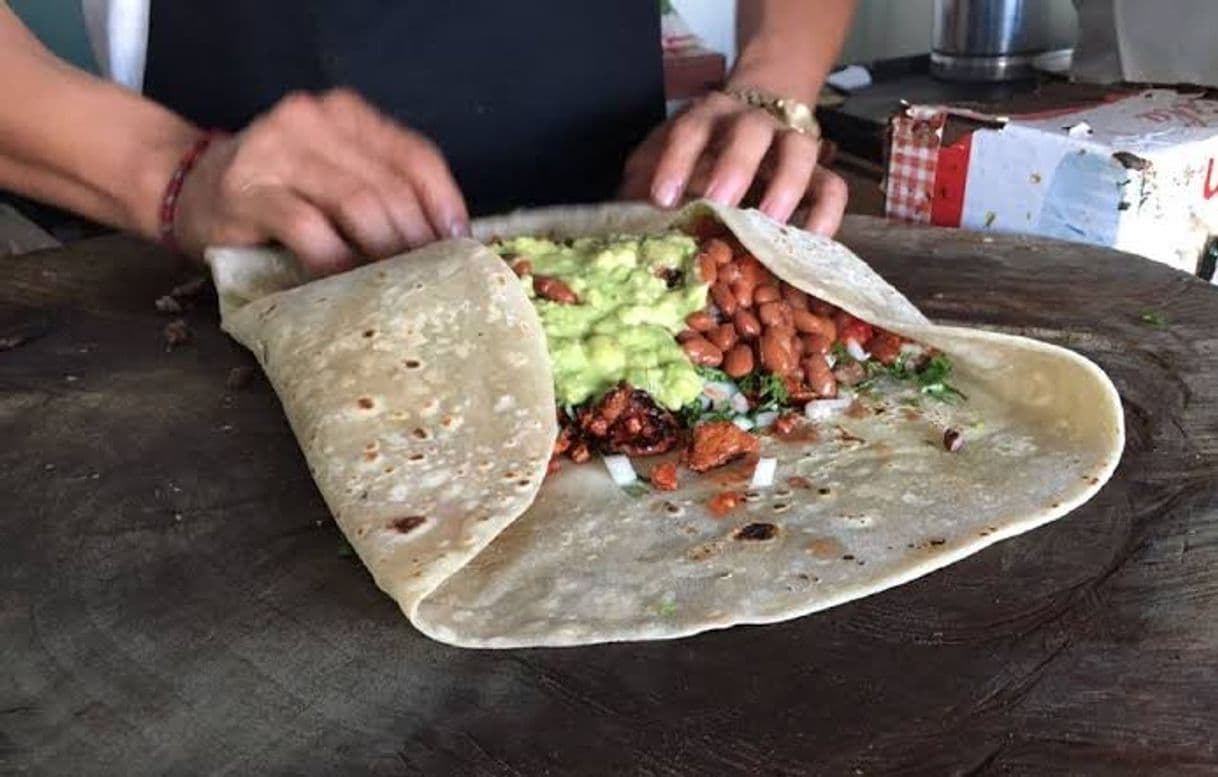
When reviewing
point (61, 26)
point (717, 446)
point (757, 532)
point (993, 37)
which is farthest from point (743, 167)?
point (61, 26)

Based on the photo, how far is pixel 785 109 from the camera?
2.24 meters

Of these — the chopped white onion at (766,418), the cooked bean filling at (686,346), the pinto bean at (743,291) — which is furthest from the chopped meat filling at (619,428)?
the pinto bean at (743,291)

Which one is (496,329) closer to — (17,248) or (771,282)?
(771,282)

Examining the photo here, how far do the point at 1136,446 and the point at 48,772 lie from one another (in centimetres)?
115

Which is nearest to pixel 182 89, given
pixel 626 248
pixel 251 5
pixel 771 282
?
pixel 251 5

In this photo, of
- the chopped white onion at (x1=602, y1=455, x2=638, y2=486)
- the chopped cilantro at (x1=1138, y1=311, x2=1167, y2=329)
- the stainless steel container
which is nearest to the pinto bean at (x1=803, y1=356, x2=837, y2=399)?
the chopped white onion at (x1=602, y1=455, x2=638, y2=486)

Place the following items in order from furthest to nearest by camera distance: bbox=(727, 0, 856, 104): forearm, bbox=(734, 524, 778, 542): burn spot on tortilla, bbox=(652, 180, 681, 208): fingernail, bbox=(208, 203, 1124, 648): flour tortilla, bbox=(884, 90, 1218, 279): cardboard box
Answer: bbox=(727, 0, 856, 104): forearm → bbox=(884, 90, 1218, 279): cardboard box → bbox=(652, 180, 681, 208): fingernail → bbox=(734, 524, 778, 542): burn spot on tortilla → bbox=(208, 203, 1124, 648): flour tortilla

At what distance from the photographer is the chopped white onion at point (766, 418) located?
5.36ft

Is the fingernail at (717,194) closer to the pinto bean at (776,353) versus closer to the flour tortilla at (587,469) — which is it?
the flour tortilla at (587,469)

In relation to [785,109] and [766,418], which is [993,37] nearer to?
[785,109]

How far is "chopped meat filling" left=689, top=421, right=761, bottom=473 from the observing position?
1.53 m

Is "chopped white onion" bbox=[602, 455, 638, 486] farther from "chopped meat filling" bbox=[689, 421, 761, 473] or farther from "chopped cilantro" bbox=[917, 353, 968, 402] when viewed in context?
"chopped cilantro" bbox=[917, 353, 968, 402]

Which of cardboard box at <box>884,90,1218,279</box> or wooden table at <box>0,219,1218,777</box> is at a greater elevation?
cardboard box at <box>884,90,1218,279</box>

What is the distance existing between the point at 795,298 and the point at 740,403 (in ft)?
0.61
